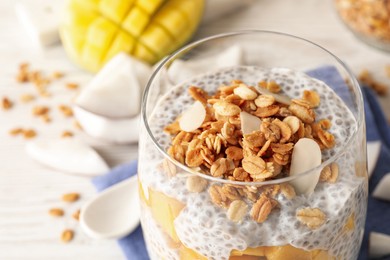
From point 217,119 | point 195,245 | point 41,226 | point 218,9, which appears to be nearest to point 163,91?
point 217,119

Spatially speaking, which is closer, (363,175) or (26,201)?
(363,175)

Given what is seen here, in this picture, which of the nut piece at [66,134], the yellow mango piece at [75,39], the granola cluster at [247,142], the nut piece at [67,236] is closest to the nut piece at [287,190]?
the granola cluster at [247,142]

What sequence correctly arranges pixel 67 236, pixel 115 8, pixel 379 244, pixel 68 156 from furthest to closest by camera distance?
pixel 115 8 < pixel 68 156 < pixel 67 236 < pixel 379 244

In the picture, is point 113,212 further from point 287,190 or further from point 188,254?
point 287,190

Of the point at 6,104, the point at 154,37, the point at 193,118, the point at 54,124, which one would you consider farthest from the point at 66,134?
the point at 193,118

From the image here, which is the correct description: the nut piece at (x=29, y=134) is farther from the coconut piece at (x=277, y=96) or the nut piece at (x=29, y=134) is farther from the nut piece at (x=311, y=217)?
the nut piece at (x=311, y=217)

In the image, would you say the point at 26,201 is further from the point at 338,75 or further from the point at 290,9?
the point at 290,9

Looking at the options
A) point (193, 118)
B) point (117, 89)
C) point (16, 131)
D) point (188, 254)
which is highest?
point (193, 118)
